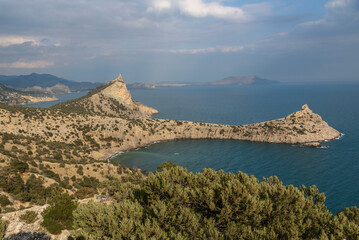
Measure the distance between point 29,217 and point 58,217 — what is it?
120 inches

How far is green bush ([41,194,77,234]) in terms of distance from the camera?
21.4 metres

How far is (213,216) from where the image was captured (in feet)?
68.4

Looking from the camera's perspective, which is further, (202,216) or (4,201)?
(4,201)

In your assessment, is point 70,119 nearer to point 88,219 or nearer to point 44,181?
point 44,181

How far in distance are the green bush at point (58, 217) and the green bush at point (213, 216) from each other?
526cm

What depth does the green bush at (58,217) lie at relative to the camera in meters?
→ 21.4

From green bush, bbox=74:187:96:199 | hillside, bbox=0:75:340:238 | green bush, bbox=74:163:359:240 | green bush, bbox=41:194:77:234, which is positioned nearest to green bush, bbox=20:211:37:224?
green bush, bbox=41:194:77:234

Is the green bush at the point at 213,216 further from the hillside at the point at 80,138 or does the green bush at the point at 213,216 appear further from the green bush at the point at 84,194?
the hillside at the point at 80,138

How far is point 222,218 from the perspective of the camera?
1956 centimetres

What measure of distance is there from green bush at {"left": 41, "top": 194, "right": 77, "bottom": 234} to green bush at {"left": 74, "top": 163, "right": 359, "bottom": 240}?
5.26 m

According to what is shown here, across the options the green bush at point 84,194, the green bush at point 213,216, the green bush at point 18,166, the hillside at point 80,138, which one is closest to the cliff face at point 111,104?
the hillside at point 80,138

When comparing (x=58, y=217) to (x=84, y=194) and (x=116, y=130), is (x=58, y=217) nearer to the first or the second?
(x=84, y=194)

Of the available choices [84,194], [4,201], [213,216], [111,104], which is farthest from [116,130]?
[213,216]

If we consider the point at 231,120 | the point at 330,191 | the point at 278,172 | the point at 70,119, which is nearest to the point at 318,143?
the point at 278,172
